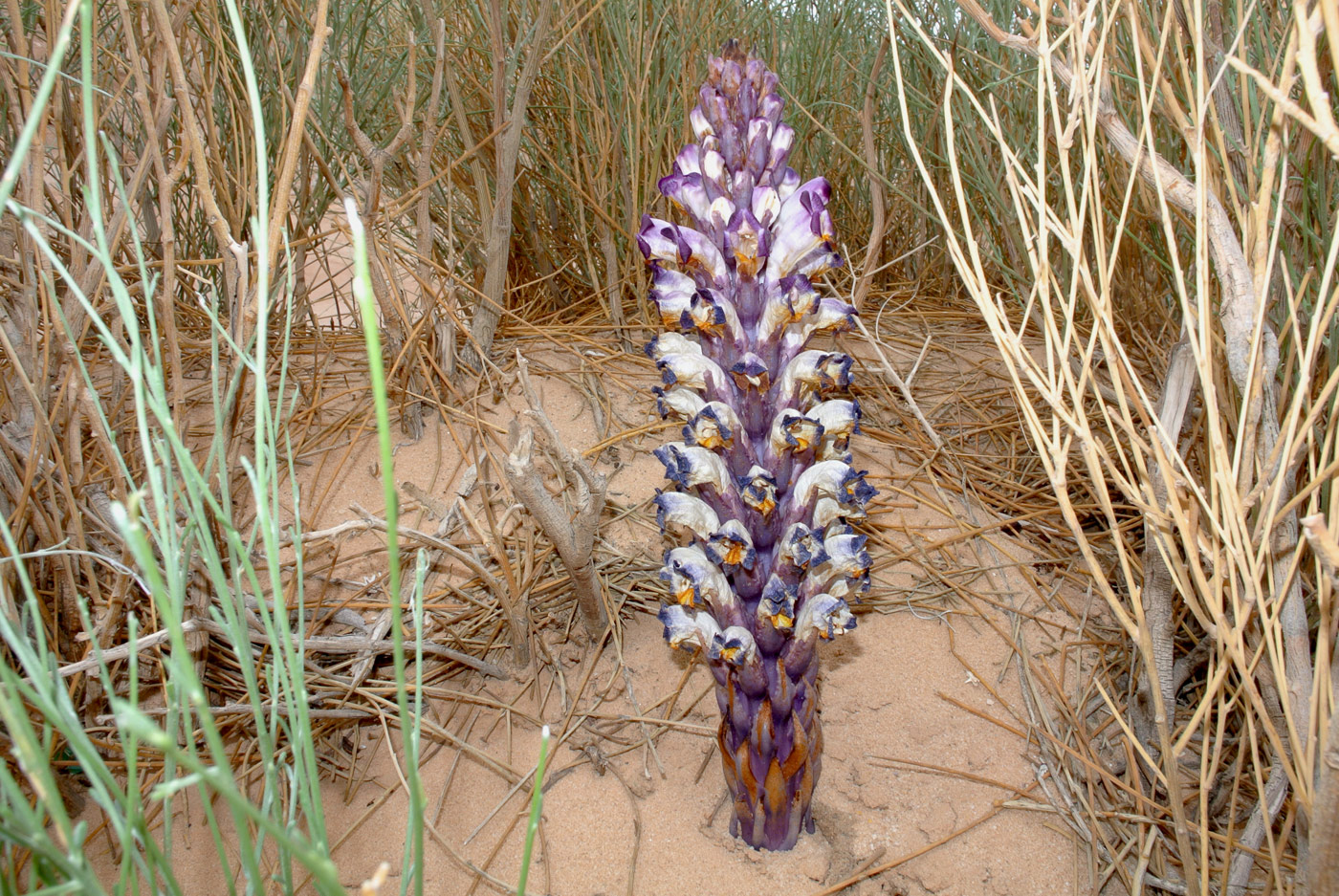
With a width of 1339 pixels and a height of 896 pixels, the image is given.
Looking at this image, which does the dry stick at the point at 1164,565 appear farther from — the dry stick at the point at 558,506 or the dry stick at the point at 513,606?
the dry stick at the point at 513,606

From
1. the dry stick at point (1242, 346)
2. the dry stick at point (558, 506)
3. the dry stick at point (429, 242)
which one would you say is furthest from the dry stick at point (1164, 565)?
the dry stick at point (429, 242)

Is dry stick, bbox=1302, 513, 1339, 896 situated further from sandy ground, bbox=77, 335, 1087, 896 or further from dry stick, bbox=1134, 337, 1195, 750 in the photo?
sandy ground, bbox=77, 335, 1087, 896

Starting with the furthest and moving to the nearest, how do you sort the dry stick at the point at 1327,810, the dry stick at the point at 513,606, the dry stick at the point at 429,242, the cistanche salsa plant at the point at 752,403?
1. the dry stick at the point at 429,242
2. the dry stick at the point at 513,606
3. the cistanche salsa plant at the point at 752,403
4. the dry stick at the point at 1327,810

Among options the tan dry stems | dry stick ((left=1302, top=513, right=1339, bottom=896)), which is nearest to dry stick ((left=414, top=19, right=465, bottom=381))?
the tan dry stems

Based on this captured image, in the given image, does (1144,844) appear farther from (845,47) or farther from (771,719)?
(845,47)

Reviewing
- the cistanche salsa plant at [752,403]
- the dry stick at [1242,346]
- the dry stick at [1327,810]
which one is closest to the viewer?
the dry stick at [1327,810]

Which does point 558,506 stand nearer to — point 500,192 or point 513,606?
point 513,606

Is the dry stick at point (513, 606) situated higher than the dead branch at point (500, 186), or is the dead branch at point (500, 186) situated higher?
the dead branch at point (500, 186)

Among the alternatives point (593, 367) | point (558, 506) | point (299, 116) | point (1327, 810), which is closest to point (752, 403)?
point (558, 506)
